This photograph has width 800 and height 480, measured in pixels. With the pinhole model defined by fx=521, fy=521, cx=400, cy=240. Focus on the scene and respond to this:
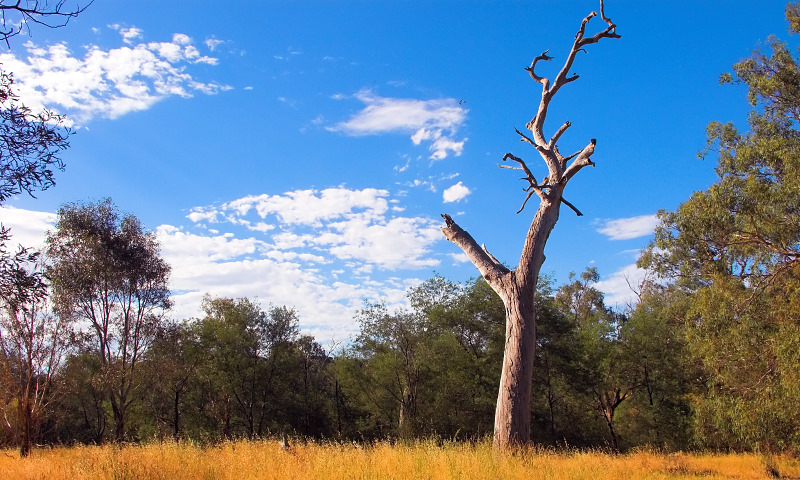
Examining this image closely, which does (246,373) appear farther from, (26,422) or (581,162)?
(581,162)

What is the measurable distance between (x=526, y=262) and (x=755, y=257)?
798cm

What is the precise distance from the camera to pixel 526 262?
9977 millimetres

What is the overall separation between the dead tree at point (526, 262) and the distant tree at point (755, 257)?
535cm

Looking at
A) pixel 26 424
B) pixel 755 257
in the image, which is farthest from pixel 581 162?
pixel 26 424

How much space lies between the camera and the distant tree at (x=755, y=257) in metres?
12.3

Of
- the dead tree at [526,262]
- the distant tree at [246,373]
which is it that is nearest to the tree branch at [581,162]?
the dead tree at [526,262]

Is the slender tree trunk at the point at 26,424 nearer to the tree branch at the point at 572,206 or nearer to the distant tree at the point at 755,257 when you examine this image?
the tree branch at the point at 572,206

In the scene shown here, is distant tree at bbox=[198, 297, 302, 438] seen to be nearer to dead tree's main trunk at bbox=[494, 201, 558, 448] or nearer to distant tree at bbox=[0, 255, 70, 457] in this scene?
distant tree at bbox=[0, 255, 70, 457]

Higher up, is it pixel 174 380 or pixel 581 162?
pixel 581 162

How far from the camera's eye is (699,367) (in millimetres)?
27719

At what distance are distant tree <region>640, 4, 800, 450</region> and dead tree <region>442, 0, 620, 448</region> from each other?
535cm

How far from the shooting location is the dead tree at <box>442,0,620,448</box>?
927cm

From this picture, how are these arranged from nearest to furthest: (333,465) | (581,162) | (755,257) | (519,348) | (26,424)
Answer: (333,465), (519,348), (581,162), (755,257), (26,424)

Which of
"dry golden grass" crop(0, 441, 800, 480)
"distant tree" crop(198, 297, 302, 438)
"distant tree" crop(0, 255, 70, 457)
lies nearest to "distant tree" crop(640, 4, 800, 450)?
"dry golden grass" crop(0, 441, 800, 480)
